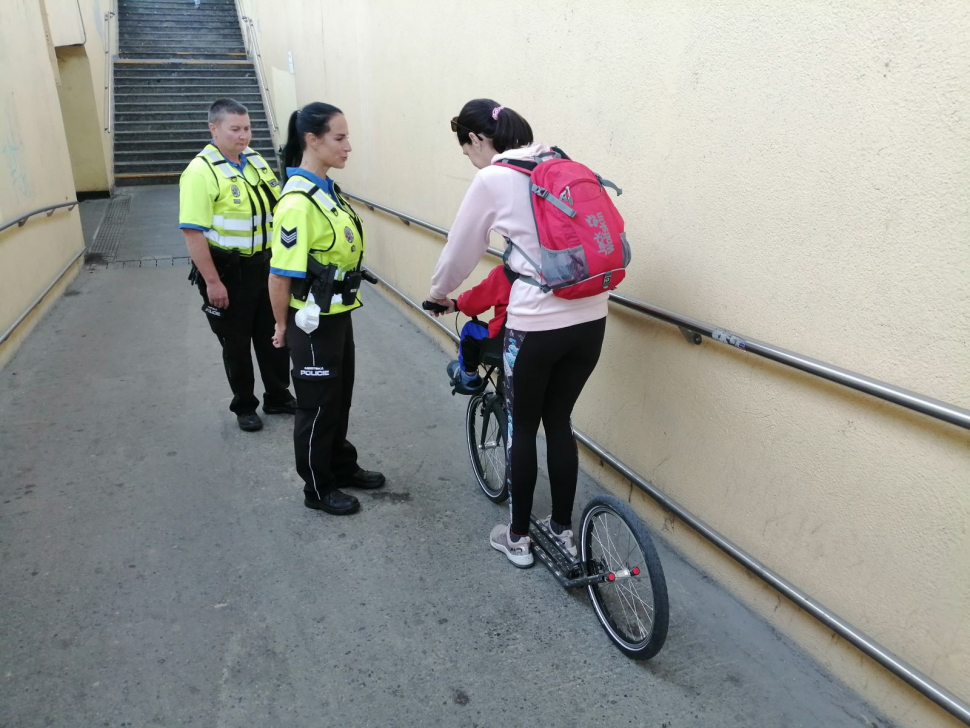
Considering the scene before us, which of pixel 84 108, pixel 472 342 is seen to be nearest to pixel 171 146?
pixel 84 108

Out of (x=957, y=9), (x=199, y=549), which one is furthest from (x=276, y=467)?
(x=957, y=9)

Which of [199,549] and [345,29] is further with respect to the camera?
[345,29]

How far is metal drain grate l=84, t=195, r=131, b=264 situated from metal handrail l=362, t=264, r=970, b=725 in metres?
7.02

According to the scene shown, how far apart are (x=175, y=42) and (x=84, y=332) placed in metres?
12.2

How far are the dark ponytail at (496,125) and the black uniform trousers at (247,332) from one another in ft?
6.07

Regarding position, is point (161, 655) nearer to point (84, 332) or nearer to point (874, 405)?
point (874, 405)

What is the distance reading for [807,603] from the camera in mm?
2199

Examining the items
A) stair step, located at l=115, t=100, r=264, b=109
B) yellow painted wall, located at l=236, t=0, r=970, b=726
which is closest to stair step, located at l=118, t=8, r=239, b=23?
stair step, located at l=115, t=100, r=264, b=109

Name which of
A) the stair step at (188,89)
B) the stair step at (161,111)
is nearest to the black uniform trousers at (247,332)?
the stair step at (161,111)

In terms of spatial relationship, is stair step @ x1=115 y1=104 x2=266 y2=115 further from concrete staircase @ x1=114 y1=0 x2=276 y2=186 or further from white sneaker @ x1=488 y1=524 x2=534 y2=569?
white sneaker @ x1=488 y1=524 x2=534 y2=569

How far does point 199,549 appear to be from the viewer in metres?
2.88

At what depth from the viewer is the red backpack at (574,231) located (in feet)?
6.93

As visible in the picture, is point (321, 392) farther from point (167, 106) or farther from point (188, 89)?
point (188, 89)

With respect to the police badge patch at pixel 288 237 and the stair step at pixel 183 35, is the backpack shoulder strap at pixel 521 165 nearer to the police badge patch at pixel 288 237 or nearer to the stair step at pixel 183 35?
the police badge patch at pixel 288 237
